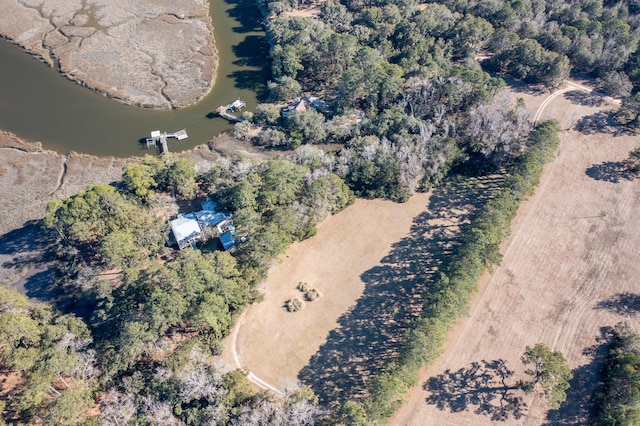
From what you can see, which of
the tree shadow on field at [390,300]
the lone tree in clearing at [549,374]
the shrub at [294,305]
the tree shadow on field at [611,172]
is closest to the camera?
the lone tree in clearing at [549,374]

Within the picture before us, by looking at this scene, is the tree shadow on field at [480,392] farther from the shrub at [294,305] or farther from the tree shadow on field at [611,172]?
the tree shadow on field at [611,172]

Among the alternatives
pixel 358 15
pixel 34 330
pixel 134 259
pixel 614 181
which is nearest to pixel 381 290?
pixel 134 259

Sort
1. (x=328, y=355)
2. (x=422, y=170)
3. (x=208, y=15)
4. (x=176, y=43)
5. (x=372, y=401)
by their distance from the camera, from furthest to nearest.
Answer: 1. (x=208, y=15)
2. (x=176, y=43)
3. (x=422, y=170)
4. (x=328, y=355)
5. (x=372, y=401)

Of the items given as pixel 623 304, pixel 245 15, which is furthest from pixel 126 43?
pixel 623 304

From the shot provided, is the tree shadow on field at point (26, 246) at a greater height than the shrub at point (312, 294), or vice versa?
the shrub at point (312, 294)

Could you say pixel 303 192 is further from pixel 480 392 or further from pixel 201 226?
pixel 480 392

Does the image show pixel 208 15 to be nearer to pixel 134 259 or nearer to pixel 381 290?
pixel 134 259

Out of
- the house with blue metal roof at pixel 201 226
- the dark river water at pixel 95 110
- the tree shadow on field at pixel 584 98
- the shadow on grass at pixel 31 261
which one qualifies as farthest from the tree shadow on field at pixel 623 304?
the shadow on grass at pixel 31 261
